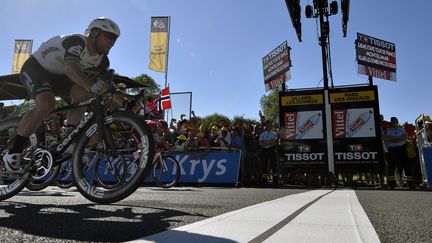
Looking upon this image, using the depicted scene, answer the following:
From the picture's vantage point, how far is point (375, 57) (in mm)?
17844

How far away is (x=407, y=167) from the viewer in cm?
1136

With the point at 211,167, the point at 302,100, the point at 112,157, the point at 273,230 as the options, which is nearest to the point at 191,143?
the point at 211,167

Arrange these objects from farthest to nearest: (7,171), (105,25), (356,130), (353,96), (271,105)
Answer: (271,105)
(353,96)
(356,130)
(7,171)
(105,25)

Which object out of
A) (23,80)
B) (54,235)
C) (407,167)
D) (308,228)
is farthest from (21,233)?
(407,167)

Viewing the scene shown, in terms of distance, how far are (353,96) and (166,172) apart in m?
7.07

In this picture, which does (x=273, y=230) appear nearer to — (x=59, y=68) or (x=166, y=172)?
(x=59, y=68)

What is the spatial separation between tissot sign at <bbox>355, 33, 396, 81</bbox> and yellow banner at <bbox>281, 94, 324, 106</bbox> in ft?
15.8

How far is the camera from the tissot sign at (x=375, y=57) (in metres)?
17.5

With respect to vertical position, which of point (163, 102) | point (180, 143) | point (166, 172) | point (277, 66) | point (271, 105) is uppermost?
point (271, 105)

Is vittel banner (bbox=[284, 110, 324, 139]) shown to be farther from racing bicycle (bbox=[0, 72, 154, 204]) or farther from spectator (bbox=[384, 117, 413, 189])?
racing bicycle (bbox=[0, 72, 154, 204])

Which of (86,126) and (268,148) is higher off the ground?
(268,148)

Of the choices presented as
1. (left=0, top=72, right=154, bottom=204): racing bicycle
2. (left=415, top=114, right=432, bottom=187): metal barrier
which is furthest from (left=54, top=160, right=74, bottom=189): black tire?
(left=415, top=114, right=432, bottom=187): metal barrier

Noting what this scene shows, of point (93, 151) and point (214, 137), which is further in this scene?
point (214, 137)

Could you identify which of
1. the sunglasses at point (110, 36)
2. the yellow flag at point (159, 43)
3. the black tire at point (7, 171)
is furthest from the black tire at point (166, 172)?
the yellow flag at point (159, 43)
